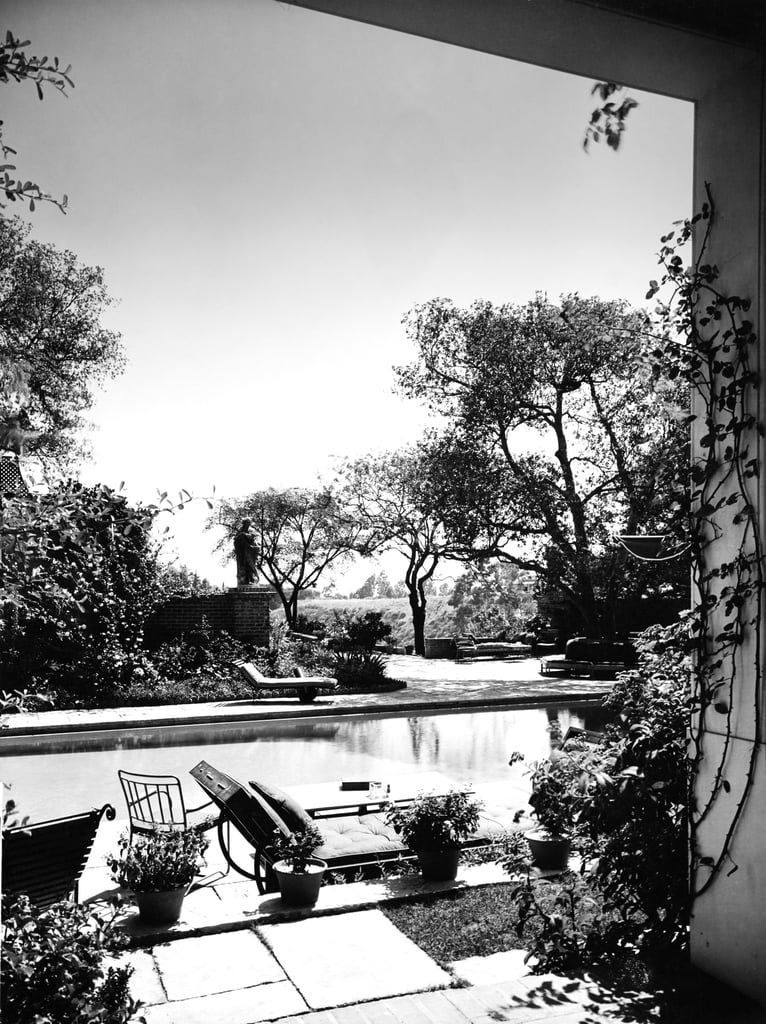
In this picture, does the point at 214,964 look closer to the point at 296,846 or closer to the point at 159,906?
the point at 159,906

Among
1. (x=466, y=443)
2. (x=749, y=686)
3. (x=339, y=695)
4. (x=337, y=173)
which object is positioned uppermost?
(x=337, y=173)

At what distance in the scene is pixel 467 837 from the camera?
16.0 ft

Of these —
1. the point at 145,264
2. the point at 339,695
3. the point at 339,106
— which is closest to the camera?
the point at 339,106

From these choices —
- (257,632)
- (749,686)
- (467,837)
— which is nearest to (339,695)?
(257,632)

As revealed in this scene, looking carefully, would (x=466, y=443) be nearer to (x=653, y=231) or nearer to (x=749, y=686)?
(x=653, y=231)

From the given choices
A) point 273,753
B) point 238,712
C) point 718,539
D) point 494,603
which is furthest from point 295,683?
point 494,603

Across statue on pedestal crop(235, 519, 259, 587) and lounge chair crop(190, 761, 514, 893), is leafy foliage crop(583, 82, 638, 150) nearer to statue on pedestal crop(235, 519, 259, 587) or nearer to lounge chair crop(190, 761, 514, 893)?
lounge chair crop(190, 761, 514, 893)

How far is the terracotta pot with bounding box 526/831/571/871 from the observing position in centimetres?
472

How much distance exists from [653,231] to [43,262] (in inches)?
426

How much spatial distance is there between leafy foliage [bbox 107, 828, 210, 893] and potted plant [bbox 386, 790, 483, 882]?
1.16 metres

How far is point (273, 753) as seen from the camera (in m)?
9.62

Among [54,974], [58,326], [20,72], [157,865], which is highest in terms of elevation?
[58,326]

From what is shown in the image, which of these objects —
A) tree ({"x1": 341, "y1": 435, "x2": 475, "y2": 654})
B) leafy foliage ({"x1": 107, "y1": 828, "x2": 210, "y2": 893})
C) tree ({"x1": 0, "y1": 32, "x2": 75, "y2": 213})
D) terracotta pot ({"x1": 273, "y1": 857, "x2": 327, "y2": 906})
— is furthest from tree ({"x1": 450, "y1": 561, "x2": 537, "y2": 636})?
tree ({"x1": 0, "y1": 32, "x2": 75, "y2": 213})

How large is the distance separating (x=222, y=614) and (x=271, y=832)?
36.6ft
